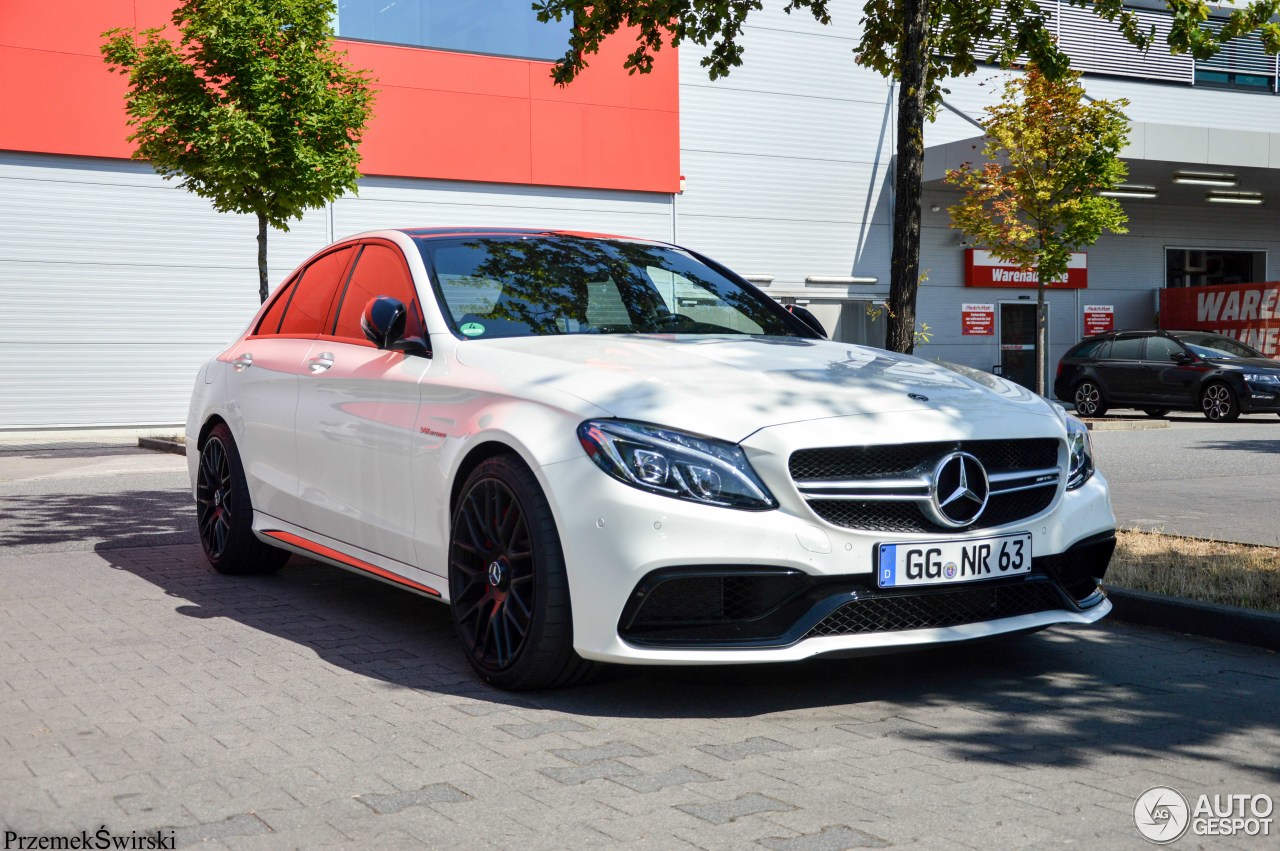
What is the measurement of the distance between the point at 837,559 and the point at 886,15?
20.5 ft

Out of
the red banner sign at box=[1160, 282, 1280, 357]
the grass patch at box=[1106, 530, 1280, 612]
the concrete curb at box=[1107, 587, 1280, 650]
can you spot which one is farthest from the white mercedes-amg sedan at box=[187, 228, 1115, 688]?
the red banner sign at box=[1160, 282, 1280, 357]

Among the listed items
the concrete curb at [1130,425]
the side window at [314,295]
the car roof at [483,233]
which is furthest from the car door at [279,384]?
the concrete curb at [1130,425]

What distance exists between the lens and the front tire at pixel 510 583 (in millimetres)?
4133

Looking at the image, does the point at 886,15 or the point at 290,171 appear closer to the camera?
the point at 886,15

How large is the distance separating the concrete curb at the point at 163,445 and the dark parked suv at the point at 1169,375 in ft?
47.1

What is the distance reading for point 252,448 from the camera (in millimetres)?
6406

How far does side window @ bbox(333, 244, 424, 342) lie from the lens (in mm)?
5262

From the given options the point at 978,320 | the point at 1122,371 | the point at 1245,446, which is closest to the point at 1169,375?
the point at 1122,371

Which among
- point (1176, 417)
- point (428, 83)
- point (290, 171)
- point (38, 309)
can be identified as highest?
point (428, 83)

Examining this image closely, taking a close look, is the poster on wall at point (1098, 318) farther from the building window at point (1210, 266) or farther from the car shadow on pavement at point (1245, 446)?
the car shadow on pavement at point (1245, 446)

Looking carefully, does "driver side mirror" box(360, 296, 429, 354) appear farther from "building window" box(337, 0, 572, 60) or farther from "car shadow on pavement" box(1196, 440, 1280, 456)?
"building window" box(337, 0, 572, 60)

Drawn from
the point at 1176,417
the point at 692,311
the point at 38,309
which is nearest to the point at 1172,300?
the point at 1176,417

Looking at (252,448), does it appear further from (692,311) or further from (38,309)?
(38,309)

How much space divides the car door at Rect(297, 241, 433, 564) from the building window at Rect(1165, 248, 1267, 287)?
1136 inches
